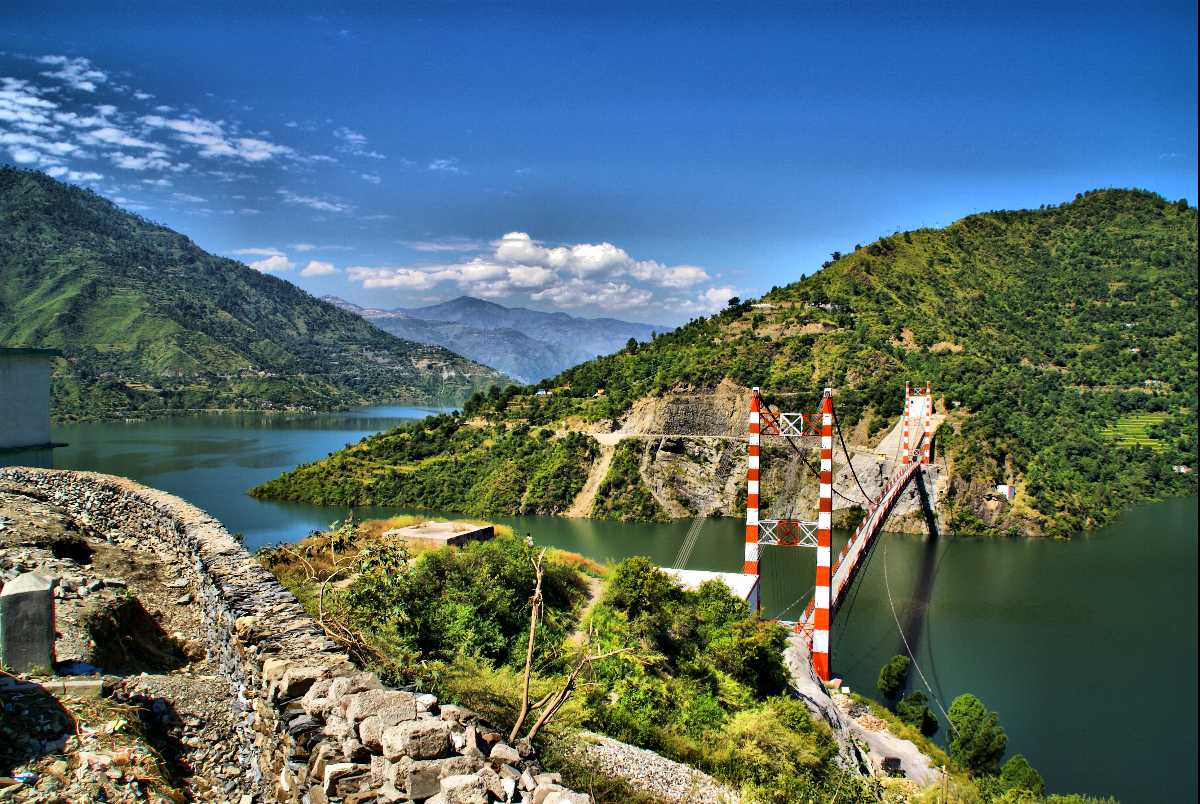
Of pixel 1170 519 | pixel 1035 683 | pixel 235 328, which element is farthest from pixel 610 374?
pixel 235 328

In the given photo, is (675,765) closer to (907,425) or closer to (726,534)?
(726,534)

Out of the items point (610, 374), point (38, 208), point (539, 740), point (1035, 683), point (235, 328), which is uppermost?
point (38, 208)

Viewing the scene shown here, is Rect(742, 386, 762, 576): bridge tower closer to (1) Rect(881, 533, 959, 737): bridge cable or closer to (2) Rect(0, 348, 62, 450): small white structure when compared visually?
(1) Rect(881, 533, 959, 737): bridge cable

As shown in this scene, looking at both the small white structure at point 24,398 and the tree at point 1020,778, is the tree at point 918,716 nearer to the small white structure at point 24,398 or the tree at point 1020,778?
the tree at point 1020,778

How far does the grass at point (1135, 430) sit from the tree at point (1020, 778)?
28830mm

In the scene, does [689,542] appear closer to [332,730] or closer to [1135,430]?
[332,730]

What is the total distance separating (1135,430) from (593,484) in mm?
24994

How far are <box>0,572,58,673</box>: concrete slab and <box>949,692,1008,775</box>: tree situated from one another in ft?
33.0

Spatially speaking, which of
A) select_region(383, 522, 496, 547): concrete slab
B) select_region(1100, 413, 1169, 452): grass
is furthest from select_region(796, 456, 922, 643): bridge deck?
select_region(1100, 413, 1169, 452): grass

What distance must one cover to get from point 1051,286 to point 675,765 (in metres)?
47.1

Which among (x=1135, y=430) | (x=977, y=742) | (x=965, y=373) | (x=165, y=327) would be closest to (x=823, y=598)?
(x=977, y=742)

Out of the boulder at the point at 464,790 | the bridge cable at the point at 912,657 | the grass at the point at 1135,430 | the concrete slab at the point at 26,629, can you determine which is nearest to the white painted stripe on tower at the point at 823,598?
the bridge cable at the point at 912,657

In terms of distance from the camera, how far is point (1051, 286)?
4294cm

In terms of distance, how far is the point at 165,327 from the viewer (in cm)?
7519
